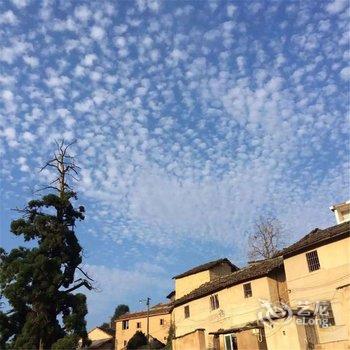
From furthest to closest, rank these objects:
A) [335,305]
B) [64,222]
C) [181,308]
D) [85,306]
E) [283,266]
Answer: [181,308] < [283,266] < [64,222] < [85,306] < [335,305]

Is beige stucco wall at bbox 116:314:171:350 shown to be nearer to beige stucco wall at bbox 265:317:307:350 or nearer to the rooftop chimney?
the rooftop chimney

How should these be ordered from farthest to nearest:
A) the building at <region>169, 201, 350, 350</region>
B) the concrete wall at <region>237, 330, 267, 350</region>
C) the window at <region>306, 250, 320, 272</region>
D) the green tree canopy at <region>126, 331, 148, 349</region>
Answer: the green tree canopy at <region>126, 331, 148, 349</region> → the window at <region>306, 250, 320, 272</region> → the concrete wall at <region>237, 330, 267, 350</region> → the building at <region>169, 201, 350, 350</region>

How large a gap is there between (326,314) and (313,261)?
3.60m

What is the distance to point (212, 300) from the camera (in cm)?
3759

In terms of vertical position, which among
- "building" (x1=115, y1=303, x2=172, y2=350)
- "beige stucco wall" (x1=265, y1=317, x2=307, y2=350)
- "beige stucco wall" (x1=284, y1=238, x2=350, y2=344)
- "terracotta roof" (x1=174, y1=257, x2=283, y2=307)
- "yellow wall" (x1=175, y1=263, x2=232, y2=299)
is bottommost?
"beige stucco wall" (x1=265, y1=317, x2=307, y2=350)

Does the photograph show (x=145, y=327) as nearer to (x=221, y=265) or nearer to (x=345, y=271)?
(x=221, y=265)

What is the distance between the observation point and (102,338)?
215ft

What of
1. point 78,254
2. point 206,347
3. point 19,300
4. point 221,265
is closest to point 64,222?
point 78,254

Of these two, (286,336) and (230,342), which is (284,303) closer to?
(230,342)

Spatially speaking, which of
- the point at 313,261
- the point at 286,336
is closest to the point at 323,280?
the point at 313,261

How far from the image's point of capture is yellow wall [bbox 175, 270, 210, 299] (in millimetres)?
46625

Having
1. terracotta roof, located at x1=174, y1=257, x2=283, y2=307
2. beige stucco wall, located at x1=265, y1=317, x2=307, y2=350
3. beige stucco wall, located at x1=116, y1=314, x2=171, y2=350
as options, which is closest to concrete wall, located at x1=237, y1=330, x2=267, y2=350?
beige stucco wall, located at x1=265, y1=317, x2=307, y2=350

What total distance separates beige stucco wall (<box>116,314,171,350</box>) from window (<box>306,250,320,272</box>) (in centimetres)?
3140

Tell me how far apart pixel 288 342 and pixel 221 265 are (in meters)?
22.6
